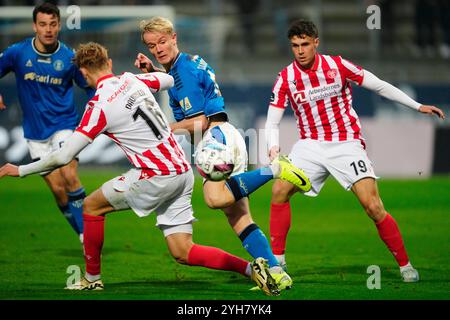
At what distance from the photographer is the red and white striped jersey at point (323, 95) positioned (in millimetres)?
8891

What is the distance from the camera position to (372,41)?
24.2 meters

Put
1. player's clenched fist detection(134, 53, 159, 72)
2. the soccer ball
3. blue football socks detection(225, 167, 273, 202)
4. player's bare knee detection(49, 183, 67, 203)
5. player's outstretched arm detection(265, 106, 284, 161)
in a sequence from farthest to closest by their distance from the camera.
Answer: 1. player's bare knee detection(49, 183, 67, 203)
2. player's outstretched arm detection(265, 106, 284, 161)
3. player's clenched fist detection(134, 53, 159, 72)
4. blue football socks detection(225, 167, 273, 202)
5. the soccer ball

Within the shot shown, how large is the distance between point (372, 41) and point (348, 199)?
845 centimetres

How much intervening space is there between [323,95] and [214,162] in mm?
1746

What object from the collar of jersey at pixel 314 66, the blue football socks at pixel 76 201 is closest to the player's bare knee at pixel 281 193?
the collar of jersey at pixel 314 66

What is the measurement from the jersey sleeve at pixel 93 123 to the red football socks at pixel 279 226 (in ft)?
7.21

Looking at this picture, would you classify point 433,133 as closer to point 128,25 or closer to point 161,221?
point 128,25

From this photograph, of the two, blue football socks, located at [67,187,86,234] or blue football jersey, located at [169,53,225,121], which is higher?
blue football jersey, located at [169,53,225,121]

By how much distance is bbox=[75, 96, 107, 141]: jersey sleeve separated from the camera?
7.40m

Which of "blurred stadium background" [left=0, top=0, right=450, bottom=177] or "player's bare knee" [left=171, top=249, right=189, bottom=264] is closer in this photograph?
"player's bare knee" [left=171, top=249, right=189, bottom=264]

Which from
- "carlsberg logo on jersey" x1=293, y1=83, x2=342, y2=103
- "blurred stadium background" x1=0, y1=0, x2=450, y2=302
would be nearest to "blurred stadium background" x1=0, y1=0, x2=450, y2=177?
"blurred stadium background" x1=0, y1=0, x2=450, y2=302

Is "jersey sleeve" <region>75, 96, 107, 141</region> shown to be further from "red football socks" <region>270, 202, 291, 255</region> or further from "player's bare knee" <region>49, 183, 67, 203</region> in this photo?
"player's bare knee" <region>49, 183, 67, 203</region>

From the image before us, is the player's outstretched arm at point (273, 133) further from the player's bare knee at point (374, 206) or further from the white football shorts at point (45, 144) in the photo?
the white football shorts at point (45, 144)

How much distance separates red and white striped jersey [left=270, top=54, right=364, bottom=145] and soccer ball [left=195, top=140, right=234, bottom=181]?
1353 mm
